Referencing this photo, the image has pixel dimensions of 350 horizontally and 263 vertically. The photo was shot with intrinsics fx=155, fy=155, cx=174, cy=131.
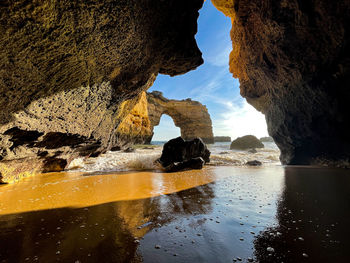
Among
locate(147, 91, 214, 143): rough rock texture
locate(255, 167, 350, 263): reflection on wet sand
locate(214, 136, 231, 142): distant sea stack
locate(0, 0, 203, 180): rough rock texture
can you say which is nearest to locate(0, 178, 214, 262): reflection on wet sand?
locate(255, 167, 350, 263): reflection on wet sand

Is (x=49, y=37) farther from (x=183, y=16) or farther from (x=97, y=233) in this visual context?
(x=183, y=16)

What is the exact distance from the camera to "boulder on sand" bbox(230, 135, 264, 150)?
56.6 ft

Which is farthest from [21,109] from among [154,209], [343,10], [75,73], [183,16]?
[343,10]

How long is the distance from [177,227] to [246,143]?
17.9m

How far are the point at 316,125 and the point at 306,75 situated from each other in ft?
6.42

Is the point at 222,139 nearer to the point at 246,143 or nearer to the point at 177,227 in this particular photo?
the point at 246,143

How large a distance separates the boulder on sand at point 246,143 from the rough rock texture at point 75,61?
15.0 meters

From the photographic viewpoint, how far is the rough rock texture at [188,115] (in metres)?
27.7

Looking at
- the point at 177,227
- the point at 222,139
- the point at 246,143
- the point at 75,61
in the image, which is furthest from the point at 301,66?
the point at 222,139

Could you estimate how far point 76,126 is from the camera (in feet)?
11.6

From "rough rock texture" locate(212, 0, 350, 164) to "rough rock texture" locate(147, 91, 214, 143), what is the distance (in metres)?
20.6

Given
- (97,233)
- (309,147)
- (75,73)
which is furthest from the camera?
(309,147)

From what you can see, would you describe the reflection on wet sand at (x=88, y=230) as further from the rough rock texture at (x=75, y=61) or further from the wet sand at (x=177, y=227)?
the rough rock texture at (x=75, y=61)

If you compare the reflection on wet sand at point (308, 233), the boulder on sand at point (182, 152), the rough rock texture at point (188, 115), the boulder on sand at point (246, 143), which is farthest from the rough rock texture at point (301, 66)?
the rough rock texture at point (188, 115)
